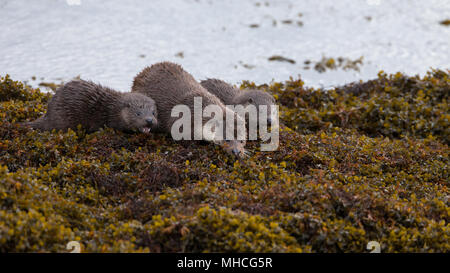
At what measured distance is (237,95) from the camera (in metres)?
9.31

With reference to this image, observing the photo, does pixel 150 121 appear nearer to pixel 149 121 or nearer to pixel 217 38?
pixel 149 121

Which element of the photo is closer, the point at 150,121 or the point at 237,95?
the point at 150,121

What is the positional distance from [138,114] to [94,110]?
847 millimetres

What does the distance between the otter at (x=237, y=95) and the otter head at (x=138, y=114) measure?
162 cm

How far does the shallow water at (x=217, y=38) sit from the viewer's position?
40.0 ft

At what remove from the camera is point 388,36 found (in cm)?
1569

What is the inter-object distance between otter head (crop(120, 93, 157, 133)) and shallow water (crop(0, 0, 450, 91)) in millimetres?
2821

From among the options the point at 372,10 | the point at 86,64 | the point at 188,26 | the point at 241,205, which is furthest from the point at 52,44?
the point at 372,10

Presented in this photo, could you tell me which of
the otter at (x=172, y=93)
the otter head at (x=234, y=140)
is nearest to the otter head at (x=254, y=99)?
the otter at (x=172, y=93)

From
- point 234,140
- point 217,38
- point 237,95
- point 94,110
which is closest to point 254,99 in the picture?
point 237,95

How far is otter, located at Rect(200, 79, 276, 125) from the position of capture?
29.6 feet

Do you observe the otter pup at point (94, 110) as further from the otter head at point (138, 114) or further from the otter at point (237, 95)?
the otter at point (237, 95)
